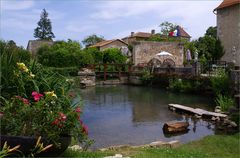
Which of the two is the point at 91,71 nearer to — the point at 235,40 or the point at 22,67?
the point at 235,40

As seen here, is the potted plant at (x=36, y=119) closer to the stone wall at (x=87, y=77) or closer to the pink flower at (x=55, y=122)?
the pink flower at (x=55, y=122)

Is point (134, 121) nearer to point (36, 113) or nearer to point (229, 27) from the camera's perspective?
point (36, 113)

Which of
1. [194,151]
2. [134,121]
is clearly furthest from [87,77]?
[194,151]

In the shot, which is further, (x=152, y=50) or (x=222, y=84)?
(x=152, y=50)

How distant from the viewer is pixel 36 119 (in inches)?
169

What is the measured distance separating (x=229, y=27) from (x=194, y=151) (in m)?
24.2

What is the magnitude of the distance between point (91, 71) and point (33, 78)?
25445 millimetres

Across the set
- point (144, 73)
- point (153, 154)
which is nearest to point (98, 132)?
point (153, 154)

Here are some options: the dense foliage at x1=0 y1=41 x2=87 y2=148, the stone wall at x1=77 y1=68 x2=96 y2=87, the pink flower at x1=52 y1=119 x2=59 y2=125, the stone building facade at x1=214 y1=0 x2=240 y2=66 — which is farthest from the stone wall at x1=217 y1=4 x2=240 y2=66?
the pink flower at x1=52 y1=119 x2=59 y2=125

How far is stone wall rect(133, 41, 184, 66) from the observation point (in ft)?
111

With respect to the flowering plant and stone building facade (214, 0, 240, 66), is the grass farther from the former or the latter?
stone building facade (214, 0, 240, 66)

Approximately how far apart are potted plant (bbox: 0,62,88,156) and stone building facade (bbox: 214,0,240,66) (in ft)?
79.2

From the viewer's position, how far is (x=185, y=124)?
1039 cm

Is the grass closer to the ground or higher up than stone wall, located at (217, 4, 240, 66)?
closer to the ground
